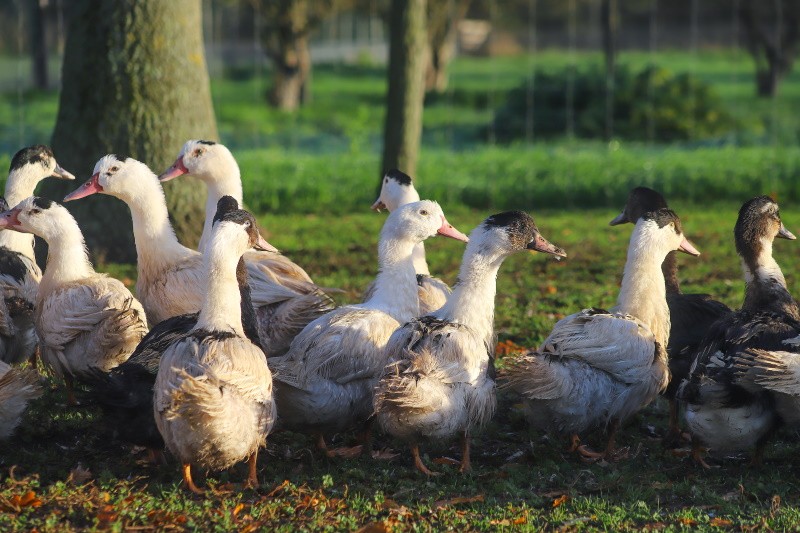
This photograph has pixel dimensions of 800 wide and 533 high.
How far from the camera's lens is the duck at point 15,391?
544 cm

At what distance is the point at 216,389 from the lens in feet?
16.7

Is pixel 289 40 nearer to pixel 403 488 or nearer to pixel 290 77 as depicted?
pixel 290 77

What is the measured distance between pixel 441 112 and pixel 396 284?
21944 millimetres

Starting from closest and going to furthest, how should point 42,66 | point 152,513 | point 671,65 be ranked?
point 152,513 → point 42,66 → point 671,65

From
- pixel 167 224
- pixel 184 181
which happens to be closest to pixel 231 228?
pixel 167 224

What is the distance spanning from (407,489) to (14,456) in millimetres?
2256

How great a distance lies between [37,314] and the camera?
657 cm

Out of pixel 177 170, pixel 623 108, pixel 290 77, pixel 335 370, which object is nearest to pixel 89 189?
pixel 177 170

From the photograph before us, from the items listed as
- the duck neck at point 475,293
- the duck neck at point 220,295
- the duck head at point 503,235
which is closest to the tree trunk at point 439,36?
the duck head at point 503,235

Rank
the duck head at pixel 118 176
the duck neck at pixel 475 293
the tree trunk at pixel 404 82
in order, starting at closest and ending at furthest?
the duck neck at pixel 475 293
the duck head at pixel 118 176
the tree trunk at pixel 404 82

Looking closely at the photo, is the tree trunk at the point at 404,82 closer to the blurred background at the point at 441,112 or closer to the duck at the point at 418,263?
the blurred background at the point at 441,112

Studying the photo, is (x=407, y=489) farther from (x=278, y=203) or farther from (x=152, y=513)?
(x=278, y=203)

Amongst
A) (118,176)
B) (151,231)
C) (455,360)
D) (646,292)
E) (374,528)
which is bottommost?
(374,528)

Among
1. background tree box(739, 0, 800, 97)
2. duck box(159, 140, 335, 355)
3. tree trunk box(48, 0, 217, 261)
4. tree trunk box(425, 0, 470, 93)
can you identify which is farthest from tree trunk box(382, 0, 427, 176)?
background tree box(739, 0, 800, 97)
